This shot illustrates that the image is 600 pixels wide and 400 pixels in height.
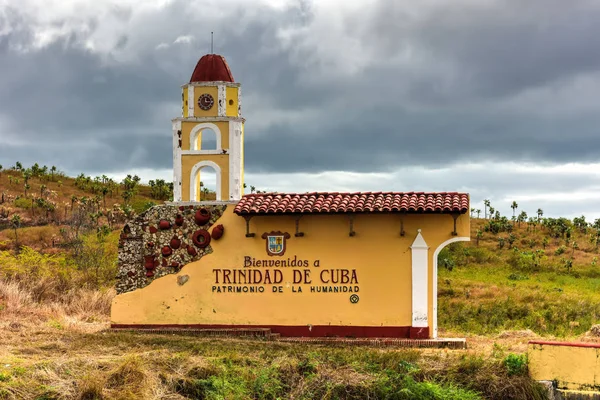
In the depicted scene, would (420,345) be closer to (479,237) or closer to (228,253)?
(228,253)

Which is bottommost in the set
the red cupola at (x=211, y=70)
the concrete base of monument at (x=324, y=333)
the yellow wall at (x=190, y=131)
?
the concrete base of monument at (x=324, y=333)

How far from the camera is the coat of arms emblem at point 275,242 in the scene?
18625 mm

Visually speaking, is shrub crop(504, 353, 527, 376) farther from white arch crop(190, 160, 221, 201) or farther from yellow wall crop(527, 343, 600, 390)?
white arch crop(190, 160, 221, 201)

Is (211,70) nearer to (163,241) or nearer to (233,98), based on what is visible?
(233,98)

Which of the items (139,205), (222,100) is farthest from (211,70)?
(139,205)

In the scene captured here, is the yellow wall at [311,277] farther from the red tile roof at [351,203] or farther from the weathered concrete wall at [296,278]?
the red tile roof at [351,203]

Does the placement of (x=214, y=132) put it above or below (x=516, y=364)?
above

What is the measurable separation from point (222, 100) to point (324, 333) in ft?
21.9

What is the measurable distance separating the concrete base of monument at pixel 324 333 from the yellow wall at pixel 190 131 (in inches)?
187

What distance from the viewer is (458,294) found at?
31422 mm

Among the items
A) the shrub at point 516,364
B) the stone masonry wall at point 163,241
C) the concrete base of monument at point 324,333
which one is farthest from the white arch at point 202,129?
the shrub at point 516,364

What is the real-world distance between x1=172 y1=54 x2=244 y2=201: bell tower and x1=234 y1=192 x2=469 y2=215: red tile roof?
95cm

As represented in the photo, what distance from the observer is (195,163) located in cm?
1950

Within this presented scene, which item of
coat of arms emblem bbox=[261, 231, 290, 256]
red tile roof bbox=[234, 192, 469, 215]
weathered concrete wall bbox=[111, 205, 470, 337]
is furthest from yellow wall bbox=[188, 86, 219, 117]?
coat of arms emblem bbox=[261, 231, 290, 256]
